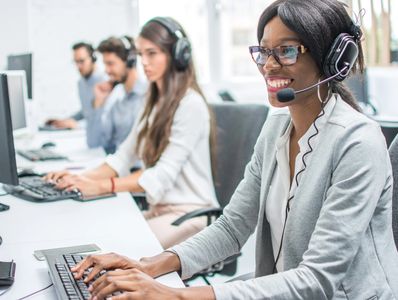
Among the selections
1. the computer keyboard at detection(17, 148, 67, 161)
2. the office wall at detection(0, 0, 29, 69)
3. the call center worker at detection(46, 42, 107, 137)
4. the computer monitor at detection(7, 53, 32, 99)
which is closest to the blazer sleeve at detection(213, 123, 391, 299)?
the computer keyboard at detection(17, 148, 67, 161)

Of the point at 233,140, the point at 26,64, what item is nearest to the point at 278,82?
the point at 233,140

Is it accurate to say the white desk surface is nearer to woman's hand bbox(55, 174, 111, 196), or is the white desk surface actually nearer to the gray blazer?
woman's hand bbox(55, 174, 111, 196)

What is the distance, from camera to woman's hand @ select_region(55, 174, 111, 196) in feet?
6.04

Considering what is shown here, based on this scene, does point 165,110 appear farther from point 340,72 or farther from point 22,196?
point 340,72

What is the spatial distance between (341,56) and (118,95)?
89.5 inches

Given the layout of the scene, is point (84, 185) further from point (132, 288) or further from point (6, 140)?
point (132, 288)

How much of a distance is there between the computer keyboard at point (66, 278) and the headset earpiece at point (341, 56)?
0.59m

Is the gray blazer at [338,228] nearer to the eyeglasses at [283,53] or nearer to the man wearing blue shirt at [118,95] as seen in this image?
the eyeglasses at [283,53]

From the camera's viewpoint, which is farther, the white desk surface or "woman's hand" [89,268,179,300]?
the white desk surface

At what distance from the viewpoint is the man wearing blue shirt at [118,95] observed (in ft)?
9.89

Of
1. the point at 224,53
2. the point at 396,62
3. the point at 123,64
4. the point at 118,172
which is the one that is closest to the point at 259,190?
the point at 118,172

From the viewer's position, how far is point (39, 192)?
185 cm

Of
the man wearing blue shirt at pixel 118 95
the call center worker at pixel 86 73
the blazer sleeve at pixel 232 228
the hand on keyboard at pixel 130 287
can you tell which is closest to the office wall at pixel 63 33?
the call center worker at pixel 86 73

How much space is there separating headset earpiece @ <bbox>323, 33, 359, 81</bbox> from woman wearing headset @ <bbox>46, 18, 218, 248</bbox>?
92 centimetres
